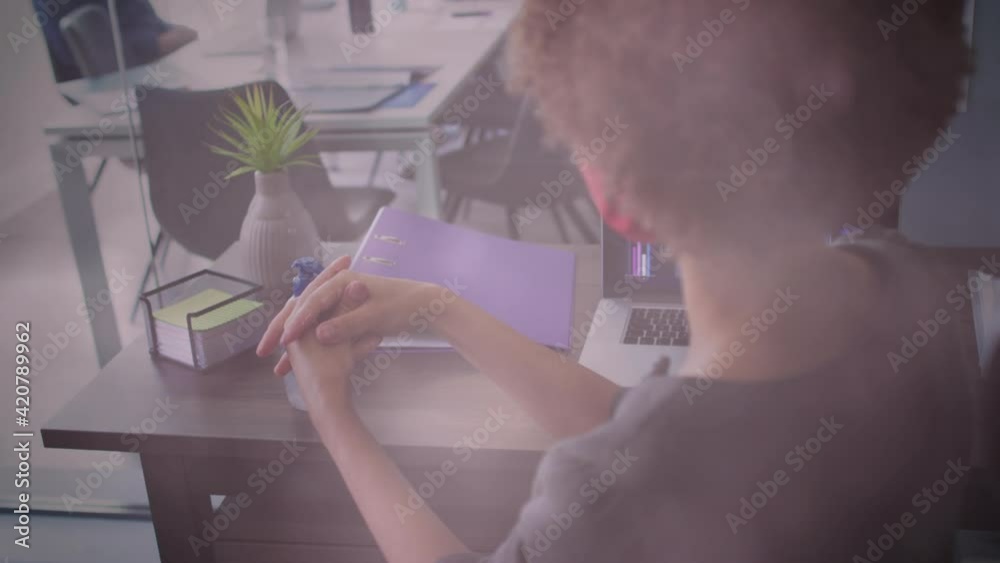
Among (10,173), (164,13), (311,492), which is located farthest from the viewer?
(164,13)

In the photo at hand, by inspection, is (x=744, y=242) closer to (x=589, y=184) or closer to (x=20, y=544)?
(x=589, y=184)

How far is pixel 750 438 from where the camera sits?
Answer: 1.82 feet

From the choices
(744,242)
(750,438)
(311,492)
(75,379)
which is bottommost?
(75,379)

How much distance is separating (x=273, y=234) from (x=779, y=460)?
0.74 metres

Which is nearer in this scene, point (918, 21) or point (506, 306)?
point (918, 21)

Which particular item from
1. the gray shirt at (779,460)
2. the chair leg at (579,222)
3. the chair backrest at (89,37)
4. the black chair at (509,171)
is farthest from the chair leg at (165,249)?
the gray shirt at (779,460)

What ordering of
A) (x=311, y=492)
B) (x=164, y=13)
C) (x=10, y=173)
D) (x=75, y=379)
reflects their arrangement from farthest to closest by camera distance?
(x=75, y=379)
(x=164, y=13)
(x=10, y=173)
(x=311, y=492)

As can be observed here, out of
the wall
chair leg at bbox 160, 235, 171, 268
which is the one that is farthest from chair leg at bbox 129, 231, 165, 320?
the wall

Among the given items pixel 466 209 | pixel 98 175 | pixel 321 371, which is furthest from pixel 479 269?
pixel 466 209

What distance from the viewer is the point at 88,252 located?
6.53ft

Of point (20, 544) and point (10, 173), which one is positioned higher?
point (10, 173)

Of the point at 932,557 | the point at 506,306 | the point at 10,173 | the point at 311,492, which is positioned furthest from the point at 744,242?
the point at 10,173

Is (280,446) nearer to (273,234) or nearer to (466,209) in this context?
(273,234)

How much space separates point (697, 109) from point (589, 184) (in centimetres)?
10
